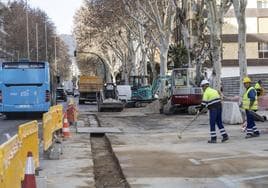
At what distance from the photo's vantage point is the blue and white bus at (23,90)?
100ft

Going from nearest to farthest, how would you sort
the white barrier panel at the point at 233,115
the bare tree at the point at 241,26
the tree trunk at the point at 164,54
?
the white barrier panel at the point at 233,115 → the bare tree at the point at 241,26 → the tree trunk at the point at 164,54

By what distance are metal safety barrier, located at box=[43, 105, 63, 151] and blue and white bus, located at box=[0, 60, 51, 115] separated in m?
12.5

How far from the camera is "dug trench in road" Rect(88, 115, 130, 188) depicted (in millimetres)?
11336

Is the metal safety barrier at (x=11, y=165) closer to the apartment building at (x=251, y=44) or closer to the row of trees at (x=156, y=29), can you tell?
the row of trees at (x=156, y=29)

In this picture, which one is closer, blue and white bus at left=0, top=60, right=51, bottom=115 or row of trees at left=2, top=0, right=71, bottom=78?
blue and white bus at left=0, top=60, right=51, bottom=115

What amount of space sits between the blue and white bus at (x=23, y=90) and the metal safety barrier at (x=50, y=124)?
12.5 metres

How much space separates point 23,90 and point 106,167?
18.0 m

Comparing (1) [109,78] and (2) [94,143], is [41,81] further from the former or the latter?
(1) [109,78]

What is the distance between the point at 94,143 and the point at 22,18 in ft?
220

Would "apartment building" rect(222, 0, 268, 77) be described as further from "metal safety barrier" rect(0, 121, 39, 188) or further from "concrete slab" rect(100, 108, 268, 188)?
"metal safety barrier" rect(0, 121, 39, 188)

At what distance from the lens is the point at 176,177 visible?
11.1 m

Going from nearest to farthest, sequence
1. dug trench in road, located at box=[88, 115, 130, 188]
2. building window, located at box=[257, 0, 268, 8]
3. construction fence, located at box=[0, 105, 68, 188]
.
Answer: construction fence, located at box=[0, 105, 68, 188] < dug trench in road, located at box=[88, 115, 130, 188] < building window, located at box=[257, 0, 268, 8]

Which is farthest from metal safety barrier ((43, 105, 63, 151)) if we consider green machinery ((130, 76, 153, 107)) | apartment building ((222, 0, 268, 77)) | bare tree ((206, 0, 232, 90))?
apartment building ((222, 0, 268, 77))

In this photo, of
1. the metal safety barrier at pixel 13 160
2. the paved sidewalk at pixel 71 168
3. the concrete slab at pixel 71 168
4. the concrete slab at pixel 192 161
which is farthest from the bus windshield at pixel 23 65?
the metal safety barrier at pixel 13 160
